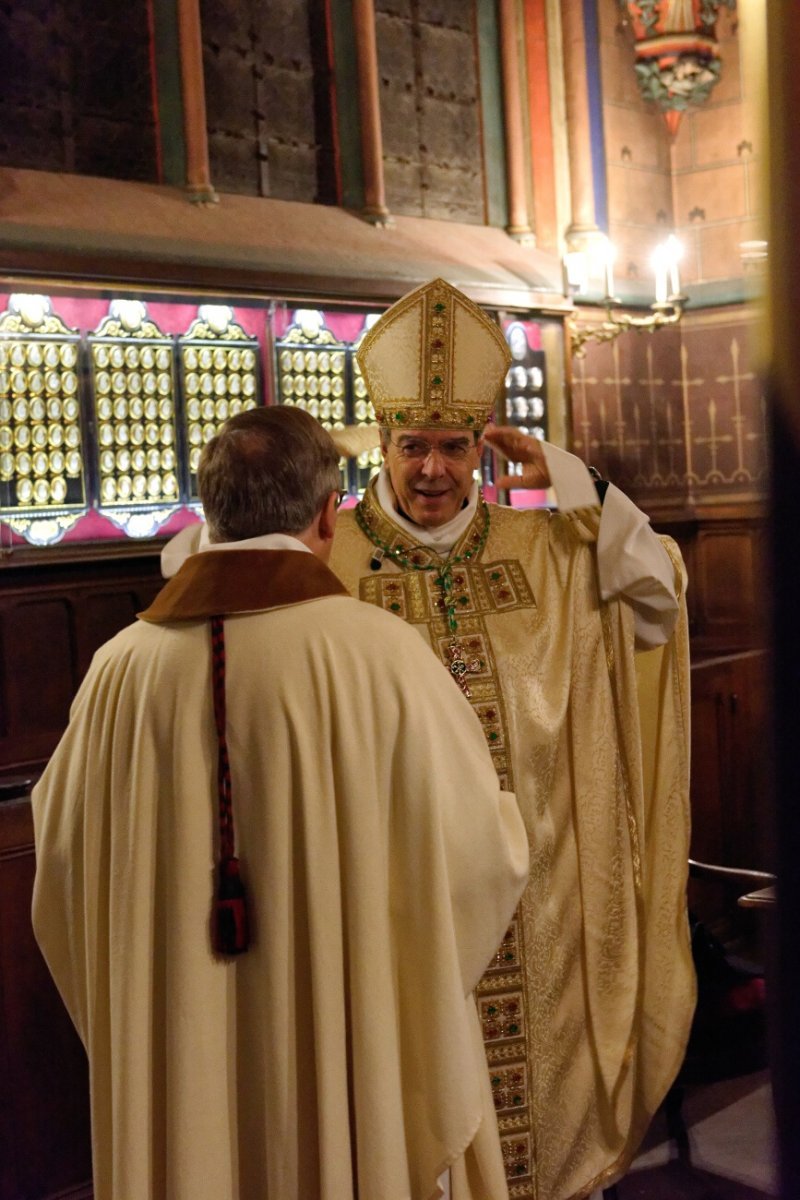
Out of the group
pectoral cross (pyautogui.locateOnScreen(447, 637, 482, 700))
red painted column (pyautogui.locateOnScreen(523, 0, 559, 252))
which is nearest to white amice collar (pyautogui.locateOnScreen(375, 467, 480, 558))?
pectoral cross (pyautogui.locateOnScreen(447, 637, 482, 700))

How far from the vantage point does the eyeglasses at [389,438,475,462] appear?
291cm

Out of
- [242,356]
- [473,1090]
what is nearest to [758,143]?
[473,1090]

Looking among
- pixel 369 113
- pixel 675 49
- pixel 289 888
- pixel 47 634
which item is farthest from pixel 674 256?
pixel 289 888

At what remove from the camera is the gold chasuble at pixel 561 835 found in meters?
2.88

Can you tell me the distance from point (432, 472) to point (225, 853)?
125 cm

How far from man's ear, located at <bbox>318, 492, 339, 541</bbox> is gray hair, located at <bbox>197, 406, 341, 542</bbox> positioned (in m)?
0.02

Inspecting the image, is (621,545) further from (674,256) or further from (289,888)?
(674,256)

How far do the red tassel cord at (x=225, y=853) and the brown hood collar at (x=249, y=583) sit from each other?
3cm

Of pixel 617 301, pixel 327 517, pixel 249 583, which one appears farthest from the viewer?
pixel 617 301

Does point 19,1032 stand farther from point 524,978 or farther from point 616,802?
point 616,802

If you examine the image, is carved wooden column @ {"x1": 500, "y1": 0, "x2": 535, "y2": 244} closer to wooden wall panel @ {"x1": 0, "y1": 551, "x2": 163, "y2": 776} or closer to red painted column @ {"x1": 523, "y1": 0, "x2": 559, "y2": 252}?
red painted column @ {"x1": 523, "y1": 0, "x2": 559, "y2": 252}

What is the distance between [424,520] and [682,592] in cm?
63

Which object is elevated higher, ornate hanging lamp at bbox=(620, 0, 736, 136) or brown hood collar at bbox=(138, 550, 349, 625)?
ornate hanging lamp at bbox=(620, 0, 736, 136)

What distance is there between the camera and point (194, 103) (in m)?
5.40
